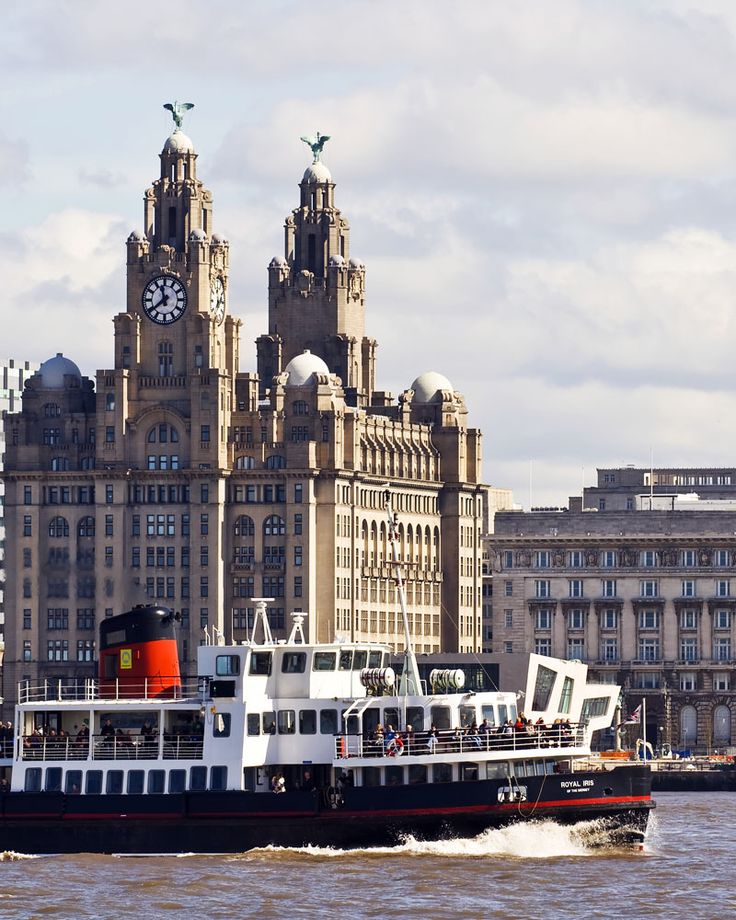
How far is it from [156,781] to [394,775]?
7993 mm

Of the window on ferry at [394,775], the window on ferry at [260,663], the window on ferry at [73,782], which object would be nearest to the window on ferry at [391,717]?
the window on ferry at [394,775]

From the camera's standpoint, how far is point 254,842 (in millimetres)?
96062

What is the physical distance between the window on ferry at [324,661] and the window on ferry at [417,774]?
487cm

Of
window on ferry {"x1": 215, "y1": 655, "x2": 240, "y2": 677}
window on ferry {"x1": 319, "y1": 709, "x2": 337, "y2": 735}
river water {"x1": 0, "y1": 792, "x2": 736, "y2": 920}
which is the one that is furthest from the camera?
window on ferry {"x1": 215, "y1": 655, "x2": 240, "y2": 677}

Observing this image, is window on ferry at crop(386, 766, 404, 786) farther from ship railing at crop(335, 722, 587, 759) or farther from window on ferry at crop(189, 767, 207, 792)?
window on ferry at crop(189, 767, 207, 792)

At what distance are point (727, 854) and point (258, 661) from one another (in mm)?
17834

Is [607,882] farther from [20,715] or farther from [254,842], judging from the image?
[20,715]

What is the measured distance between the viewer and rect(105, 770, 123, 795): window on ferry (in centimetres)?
9825

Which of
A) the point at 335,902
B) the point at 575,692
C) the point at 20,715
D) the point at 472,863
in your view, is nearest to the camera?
the point at 335,902

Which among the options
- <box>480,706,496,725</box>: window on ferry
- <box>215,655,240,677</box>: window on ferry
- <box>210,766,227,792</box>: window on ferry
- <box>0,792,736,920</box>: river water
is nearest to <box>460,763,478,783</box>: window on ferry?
<box>0,792,736,920</box>: river water

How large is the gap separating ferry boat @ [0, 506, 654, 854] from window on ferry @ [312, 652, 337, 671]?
47 mm

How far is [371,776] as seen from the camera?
316 feet

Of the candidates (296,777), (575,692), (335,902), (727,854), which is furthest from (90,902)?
(575,692)

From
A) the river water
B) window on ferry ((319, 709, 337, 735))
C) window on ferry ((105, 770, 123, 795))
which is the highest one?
window on ferry ((319, 709, 337, 735))
